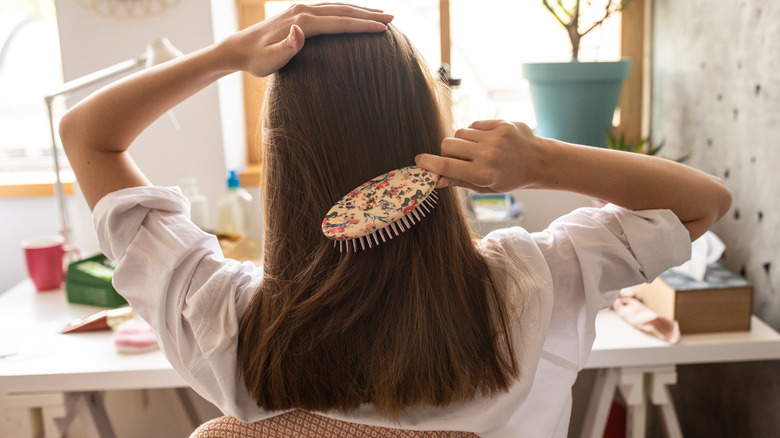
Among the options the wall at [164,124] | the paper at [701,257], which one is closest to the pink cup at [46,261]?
the wall at [164,124]

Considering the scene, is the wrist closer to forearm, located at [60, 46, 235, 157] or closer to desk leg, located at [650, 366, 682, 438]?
forearm, located at [60, 46, 235, 157]

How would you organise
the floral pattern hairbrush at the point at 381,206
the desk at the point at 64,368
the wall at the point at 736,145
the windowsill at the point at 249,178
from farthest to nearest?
the windowsill at the point at 249,178 → the wall at the point at 736,145 → the desk at the point at 64,368 → the floral pattern hairbrush at the point at 381,206

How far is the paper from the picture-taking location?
4.09ft

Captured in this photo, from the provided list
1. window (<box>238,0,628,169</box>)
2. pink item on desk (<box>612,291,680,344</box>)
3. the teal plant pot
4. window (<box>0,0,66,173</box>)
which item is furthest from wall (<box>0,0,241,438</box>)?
pink item on desk (<box>612,291,680,344</box>)

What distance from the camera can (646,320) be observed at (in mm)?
1229

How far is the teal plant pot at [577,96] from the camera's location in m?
1.62

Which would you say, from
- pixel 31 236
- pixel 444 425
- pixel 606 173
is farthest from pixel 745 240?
pixel 31 236

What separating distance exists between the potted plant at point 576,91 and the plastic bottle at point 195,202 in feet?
2.88

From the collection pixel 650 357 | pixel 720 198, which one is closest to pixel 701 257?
pixel 650 357

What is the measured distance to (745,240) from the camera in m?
1.36

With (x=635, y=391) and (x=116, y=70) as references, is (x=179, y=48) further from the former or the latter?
(x=635, y=391)

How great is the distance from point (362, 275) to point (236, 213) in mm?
1100

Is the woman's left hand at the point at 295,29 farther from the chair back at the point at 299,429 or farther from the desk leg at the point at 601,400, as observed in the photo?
the desk leg at the point at 601,400

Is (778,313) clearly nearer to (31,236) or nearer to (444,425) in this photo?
(444,425)
